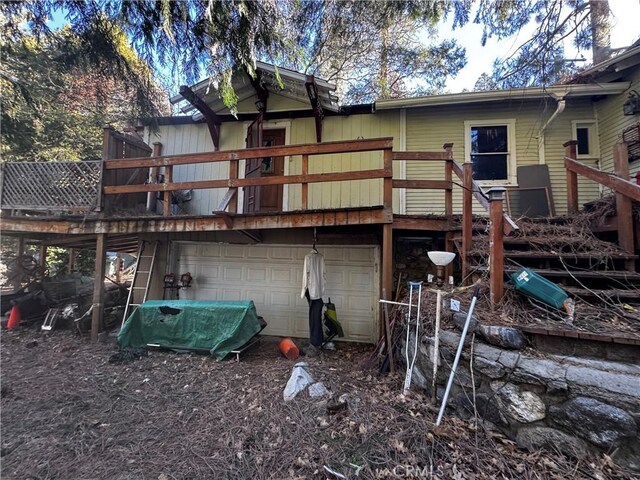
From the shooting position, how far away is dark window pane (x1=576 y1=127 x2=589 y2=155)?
6.10 metres

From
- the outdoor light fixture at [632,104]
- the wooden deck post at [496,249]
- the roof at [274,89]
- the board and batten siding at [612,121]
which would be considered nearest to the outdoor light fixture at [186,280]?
the roof at [274,89]

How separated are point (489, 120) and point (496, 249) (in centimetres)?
472

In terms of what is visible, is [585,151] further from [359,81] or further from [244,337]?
[359,81]

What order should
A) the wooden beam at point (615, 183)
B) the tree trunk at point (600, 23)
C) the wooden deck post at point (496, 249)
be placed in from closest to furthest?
the wooden deck post at point (496, 249) → the wooden beam at point (615, 183) → the tree trunk at point (600, 23)

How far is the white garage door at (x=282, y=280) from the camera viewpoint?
6.10 meters

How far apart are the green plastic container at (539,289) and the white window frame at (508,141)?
403cm

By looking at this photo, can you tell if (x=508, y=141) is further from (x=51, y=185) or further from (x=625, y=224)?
(x=51, y=185)

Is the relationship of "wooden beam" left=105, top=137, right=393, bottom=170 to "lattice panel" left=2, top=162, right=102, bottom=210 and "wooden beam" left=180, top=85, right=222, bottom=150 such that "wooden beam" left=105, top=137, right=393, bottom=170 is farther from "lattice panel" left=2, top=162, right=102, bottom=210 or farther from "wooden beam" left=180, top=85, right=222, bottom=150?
"wooden beam" left=180, top=85, right=222, bottom=150

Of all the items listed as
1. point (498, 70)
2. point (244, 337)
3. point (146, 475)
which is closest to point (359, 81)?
point (498, 70)

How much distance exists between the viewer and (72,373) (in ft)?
13.5

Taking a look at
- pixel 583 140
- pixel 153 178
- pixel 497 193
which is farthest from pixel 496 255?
pixel 153 178

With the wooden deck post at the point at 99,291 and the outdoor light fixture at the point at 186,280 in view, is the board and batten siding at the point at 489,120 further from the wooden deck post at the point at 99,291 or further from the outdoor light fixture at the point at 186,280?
the wooden deck post at the point at 99,291

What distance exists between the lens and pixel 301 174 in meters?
5.55

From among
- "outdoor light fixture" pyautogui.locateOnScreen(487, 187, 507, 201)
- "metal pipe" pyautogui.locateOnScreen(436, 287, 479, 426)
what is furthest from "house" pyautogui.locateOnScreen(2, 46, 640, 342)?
"metal pipe" pyautogui.locateOnScreen(436, 287, 479, 426)
